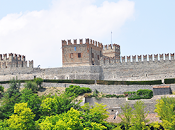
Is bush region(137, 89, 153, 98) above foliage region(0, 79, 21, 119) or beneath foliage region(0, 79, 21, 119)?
above

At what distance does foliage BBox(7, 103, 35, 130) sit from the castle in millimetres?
18039

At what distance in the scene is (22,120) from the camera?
3481 centimetres

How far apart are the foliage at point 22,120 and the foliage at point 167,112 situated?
48.7 ft

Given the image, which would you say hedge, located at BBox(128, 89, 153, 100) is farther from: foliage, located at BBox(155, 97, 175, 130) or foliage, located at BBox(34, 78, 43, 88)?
foliage, located at BBox(34, 78, 43, 88)

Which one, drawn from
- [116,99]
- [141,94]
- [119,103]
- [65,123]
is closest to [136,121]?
[65,123]

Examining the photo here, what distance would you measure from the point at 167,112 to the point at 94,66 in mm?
20406

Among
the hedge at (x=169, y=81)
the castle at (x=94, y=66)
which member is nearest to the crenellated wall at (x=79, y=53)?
the castle at (x=94, y=66)

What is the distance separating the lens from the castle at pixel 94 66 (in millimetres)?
49375

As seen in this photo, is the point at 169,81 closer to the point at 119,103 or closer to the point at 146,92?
the point at 146,92

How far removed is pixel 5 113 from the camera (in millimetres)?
40219

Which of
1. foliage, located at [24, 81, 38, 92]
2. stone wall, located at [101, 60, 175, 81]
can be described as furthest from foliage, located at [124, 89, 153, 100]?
foliage, located at [24, 81, 38, 92]

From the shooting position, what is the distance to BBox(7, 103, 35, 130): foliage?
113ft

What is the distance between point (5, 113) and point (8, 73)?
1844 cm

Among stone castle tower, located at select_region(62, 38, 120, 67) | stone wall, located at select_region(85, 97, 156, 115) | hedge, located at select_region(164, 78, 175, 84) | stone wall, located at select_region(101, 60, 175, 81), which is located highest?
stone castle tower, located at select_region(62, 38, 120, 67)
